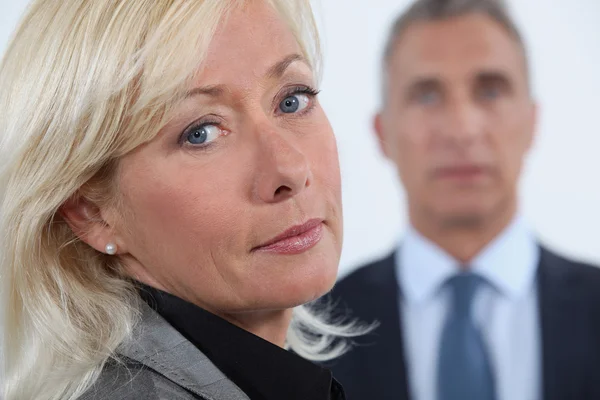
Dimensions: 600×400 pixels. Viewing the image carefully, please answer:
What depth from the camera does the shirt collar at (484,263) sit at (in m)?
2.58

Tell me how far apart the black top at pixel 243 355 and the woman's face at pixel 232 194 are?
25mm

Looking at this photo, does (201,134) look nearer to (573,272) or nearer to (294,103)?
(294,103)

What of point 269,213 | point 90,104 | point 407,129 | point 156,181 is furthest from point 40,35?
point 407,129

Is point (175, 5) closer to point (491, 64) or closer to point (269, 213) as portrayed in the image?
point (269, 213)

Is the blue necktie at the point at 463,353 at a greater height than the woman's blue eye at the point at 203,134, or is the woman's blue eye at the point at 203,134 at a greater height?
the woman's blue eye at the point at 203,134

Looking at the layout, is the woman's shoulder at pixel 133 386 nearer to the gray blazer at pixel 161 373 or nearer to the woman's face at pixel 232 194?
the gray blazer at pixel 161 373

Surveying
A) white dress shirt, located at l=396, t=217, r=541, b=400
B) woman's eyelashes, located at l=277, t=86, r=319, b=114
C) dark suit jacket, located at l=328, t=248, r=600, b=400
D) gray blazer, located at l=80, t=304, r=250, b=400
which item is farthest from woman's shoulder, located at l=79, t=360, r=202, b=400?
white dress shirt, located at l=396, t=217, r=541, b=400

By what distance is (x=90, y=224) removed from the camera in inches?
48.9

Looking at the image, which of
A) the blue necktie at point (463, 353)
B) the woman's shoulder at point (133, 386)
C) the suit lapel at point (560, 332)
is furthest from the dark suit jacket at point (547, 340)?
the woman's shoulder at point (133, 386)

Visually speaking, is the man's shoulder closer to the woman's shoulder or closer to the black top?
the black top

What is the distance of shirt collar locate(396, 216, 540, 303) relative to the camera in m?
2.58

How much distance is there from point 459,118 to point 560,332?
71 centimetres

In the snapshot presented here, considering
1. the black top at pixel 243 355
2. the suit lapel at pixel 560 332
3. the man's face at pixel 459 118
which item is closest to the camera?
the black top at pixel 243 355

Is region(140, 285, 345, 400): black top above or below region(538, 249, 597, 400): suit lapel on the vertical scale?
above
